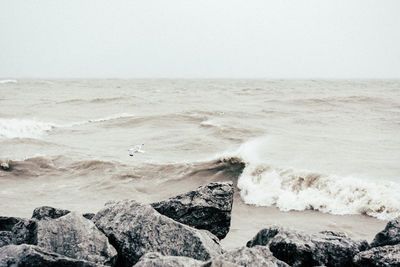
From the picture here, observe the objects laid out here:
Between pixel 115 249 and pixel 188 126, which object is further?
Result: pixel 188 126

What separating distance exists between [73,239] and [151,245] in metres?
0.71

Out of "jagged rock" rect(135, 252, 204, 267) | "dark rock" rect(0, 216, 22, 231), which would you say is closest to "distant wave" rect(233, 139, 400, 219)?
"dark rock" rect(0, 216, 22, 231)

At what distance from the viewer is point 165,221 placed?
3.85m

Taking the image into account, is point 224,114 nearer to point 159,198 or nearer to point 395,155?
point 395,155

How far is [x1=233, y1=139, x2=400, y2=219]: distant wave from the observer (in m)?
7.74

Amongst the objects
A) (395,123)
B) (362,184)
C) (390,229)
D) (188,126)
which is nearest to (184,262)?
(390,229)

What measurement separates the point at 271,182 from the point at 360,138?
278 inches

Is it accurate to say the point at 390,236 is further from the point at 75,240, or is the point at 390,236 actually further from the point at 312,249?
the point at 75,240

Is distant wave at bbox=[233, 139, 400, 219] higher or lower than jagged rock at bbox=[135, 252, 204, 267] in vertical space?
lower

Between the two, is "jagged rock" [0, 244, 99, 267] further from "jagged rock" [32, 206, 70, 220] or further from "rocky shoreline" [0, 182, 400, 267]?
"jagged rock" [32, 206, 70, 220]

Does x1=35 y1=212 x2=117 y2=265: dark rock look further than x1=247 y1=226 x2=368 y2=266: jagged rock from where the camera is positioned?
No

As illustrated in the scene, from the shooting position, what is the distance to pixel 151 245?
3.69 meters

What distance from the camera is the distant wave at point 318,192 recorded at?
7.74 meters

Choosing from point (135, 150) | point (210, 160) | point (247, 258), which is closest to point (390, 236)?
point (247, 258)
